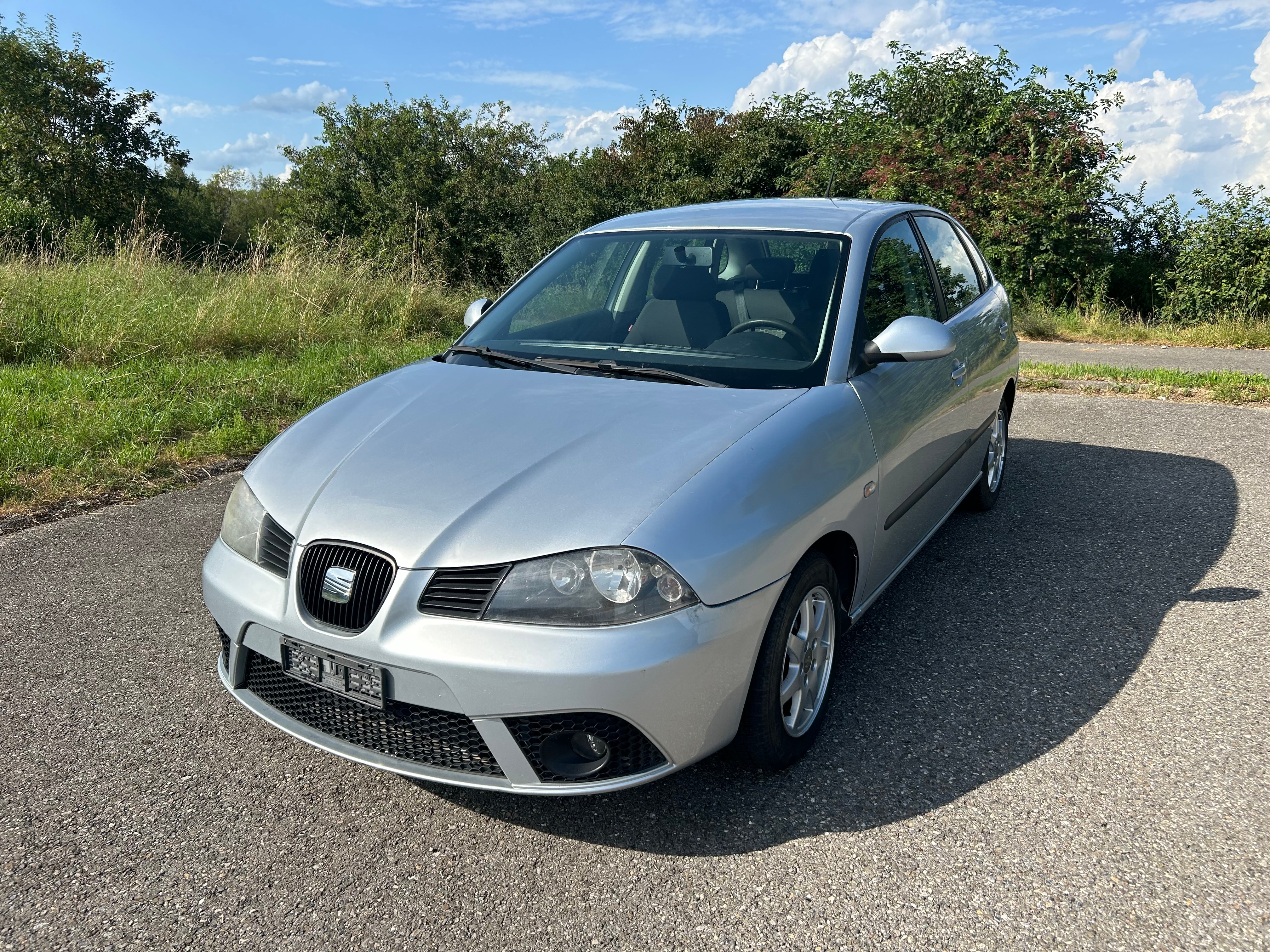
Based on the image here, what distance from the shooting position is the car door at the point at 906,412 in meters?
3.22

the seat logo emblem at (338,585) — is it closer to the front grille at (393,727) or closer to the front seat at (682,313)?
the front grille at (393,727)

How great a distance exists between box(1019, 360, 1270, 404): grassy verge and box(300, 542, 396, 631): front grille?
697 centimetres

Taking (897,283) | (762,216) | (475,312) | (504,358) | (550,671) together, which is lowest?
(550,671)

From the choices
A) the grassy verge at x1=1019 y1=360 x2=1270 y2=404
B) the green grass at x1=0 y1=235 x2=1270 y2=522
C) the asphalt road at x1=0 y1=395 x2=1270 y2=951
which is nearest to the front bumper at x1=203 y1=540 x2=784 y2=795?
the asphalt road at x1=0 y1=395 x2=1270 y2=951

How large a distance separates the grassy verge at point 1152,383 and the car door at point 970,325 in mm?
3345

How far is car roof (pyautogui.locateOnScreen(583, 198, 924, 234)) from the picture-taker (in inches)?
148

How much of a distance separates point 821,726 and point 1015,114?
17.1 meters

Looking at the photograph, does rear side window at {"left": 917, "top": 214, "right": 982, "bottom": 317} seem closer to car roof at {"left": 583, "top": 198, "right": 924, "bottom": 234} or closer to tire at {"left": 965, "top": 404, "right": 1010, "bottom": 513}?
car roof at {"left": 583, "top": 198, "right": 924, "bottom": 234}

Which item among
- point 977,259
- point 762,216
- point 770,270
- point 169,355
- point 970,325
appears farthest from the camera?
point 169,355

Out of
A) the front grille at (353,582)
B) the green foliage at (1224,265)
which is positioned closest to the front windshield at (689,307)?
the front grille at (353,582)

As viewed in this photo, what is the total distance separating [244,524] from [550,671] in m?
1.16

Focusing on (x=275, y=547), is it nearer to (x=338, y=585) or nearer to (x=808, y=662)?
(x=338, y=585)

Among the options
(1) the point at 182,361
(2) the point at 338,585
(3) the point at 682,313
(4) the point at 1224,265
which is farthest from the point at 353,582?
(4) the point at 1224,265

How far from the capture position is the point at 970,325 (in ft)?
14.6
